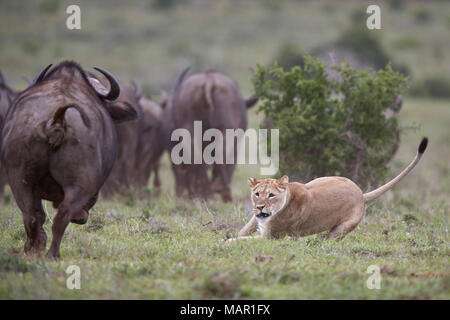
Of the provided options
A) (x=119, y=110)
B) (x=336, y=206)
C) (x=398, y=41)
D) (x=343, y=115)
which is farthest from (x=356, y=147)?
(x=398, y=41)

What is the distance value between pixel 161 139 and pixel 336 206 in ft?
26.1

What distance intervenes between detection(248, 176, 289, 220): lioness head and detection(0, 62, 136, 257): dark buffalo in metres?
1.64

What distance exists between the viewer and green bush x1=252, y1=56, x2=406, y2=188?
1091 cm

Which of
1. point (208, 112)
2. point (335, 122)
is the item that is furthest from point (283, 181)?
point (208, 112)

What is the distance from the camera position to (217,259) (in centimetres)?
673

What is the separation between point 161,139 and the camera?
51.3 ft

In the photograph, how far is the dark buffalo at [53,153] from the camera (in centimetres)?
636

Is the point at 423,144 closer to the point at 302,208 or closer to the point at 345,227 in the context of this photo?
the point at 345,227

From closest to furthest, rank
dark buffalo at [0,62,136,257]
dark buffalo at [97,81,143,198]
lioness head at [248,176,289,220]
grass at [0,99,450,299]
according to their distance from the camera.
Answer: grass at [0,99,450,299] → dark buffalo at [0,62,136,257] → lioness head at [248,176,289,220] → dark buffalo at [97,81,143,198]

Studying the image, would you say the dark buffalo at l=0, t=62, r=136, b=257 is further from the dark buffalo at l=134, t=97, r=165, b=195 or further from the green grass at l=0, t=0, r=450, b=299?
the dark buffalo at l=134, t=97, r=165, b=195

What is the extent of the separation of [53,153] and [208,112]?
6.10 meters
